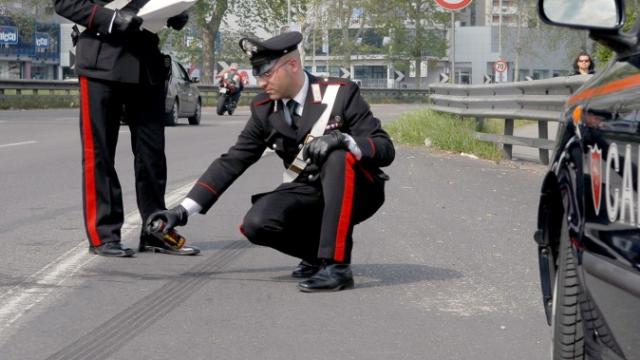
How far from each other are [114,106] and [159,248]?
86 centimetres

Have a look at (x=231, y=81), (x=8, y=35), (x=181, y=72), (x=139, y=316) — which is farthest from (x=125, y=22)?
(x=8, y=35)

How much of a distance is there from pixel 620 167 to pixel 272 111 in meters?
3.60

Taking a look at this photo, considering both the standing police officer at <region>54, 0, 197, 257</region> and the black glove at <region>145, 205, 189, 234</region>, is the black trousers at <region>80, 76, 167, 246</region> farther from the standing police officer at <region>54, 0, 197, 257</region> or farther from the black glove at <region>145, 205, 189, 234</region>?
the black glove at <region>145, 205, 189, 234</region>

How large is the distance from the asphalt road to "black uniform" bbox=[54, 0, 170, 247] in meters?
0.33

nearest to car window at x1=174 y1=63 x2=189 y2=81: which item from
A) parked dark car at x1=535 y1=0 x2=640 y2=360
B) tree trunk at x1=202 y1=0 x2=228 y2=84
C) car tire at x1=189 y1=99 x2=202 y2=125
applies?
car tire at x1=189 y1=99 x2=202 y2=125

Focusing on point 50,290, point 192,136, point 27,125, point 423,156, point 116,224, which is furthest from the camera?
point 27,125

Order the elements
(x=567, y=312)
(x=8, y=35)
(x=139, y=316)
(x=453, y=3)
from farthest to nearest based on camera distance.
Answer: (x=8, y=35)
(x=453, y=3)
(x=139, y=316)
(x=567, y=312)

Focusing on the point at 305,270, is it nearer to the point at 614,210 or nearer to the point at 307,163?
the point at 307,163

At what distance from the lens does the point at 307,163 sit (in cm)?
658

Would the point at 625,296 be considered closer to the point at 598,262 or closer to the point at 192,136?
the point at 598,262

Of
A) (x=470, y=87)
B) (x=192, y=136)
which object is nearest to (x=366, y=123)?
(x=470, y=87)

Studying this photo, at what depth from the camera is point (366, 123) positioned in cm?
652

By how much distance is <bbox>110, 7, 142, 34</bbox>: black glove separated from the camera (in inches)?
289

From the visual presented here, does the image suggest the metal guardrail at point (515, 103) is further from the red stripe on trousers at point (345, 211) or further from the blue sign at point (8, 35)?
the blue sign at point (8, 35)
